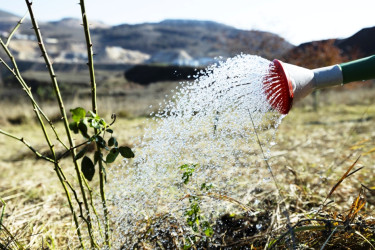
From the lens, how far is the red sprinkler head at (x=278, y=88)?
1.34m

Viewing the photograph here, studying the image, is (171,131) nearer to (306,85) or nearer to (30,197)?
(306,85)

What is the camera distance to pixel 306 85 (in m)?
1.45

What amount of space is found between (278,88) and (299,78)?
0.09m

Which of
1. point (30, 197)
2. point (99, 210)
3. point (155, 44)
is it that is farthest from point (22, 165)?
point (155, 44)

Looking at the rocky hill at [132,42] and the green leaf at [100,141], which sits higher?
the rocky hill at [132,42]

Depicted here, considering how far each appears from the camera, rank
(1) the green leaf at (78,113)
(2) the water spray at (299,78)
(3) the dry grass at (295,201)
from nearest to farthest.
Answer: (1) the green leaf at (78,113) → (2) the water spray at (299,78) → (3) the dry grass at (295,201)

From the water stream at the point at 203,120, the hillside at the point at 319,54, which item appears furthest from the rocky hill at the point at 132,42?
the water stream at the point at 203,120

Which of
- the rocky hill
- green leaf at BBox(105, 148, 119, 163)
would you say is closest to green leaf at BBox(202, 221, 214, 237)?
green leaf at BBox(105, 148, 119, 163)

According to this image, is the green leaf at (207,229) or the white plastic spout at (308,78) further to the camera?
the green leaf at (207,229)

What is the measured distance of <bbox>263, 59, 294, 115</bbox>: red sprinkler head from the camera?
4.40ft

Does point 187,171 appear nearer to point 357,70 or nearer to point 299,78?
point 299,78

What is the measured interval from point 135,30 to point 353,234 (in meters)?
53.7

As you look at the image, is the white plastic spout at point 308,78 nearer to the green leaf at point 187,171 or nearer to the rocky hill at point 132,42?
the green leaf at point 187,171

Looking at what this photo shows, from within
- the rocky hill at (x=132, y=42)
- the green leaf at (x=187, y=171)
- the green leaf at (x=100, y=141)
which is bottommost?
the green leaf at (x=187, y=171)
